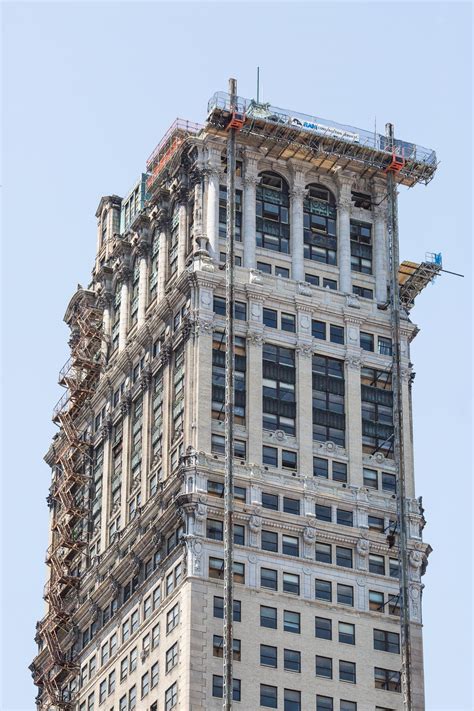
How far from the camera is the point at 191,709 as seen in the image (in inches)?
7864
